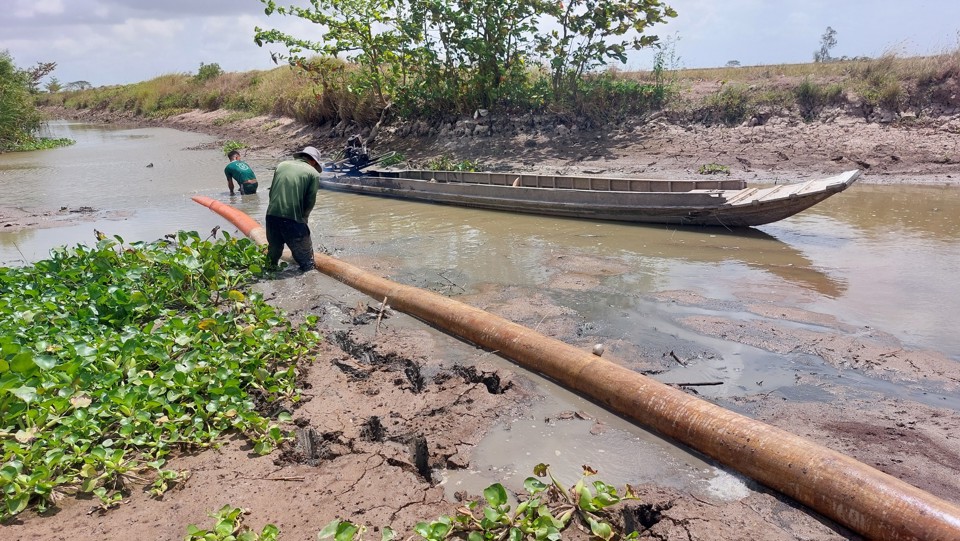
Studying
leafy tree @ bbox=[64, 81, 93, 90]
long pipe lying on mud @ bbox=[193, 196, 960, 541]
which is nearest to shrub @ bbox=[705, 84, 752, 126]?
long pipe lying on mud @ bbox=[193, 196, 960, 541]

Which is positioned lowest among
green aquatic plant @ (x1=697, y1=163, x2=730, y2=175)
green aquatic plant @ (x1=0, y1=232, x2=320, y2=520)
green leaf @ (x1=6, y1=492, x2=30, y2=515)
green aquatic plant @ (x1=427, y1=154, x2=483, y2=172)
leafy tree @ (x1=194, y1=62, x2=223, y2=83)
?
green leaf @ (x1=6, y1=492, x2=30, y2=515)

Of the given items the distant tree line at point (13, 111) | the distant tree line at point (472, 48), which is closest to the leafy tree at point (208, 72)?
the distant tree line at point (13, 111)

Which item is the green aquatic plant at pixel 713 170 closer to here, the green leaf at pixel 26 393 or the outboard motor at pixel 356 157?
the outboard motor at pixel 356 157

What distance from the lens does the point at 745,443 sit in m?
3.38

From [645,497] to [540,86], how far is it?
15.9 metres

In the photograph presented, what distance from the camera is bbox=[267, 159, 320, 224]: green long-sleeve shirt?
7070 mm

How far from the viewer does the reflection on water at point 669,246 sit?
21.5 feet

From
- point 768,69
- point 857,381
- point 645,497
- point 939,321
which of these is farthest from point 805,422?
point 768,69

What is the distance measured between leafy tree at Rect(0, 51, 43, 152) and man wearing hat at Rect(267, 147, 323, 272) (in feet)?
79.6

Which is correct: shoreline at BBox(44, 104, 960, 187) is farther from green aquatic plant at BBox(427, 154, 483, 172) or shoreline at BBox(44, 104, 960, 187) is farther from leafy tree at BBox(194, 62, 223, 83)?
leafy tree at BBox(194, 62, 223, 83)

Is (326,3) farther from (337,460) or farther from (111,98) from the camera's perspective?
(111,98)

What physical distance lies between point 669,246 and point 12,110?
2755 cm

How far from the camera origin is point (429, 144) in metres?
18.9

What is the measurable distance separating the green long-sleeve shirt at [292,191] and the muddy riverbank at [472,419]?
2.63ft
